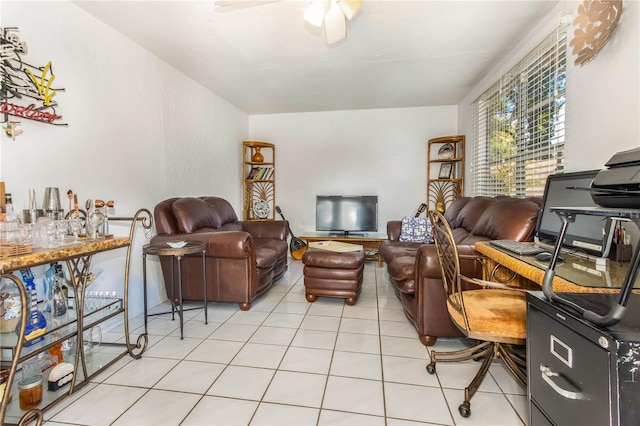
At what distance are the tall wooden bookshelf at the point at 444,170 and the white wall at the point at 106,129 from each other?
3318 millimetres

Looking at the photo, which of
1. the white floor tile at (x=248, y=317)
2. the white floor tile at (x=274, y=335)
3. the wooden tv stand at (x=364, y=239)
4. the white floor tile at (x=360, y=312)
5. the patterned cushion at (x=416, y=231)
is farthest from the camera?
the wooden tv stand at (x=364, y=239)

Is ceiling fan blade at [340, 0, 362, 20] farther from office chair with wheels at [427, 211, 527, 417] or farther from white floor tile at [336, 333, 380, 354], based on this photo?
white floor tile at [336, 333, 380, 354]

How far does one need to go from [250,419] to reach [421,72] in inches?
135

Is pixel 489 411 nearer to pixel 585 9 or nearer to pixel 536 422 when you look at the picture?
pixel 536 422

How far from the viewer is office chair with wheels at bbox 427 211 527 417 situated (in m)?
1.31

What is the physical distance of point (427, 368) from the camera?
174cm

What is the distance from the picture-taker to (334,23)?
2.03m

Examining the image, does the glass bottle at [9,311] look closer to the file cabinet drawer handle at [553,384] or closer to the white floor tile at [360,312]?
the white floor tile at [360,312]

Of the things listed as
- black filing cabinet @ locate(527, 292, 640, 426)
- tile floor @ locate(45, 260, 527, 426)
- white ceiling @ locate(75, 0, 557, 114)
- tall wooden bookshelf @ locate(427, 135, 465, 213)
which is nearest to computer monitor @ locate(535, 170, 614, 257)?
black filing cabinet @ locate(527, 292, 640, 426)

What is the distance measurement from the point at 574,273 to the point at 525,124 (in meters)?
2.00

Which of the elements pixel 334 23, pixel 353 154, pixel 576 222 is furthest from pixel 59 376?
pixel 353 154

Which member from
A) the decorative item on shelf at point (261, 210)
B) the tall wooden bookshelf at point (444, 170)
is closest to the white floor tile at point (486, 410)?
the tall wooden bookshelf at point (444, 170)

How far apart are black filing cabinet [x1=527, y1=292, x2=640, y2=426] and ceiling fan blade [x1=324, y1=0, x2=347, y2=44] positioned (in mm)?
1897

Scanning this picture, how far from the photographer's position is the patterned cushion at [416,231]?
3674 mm
